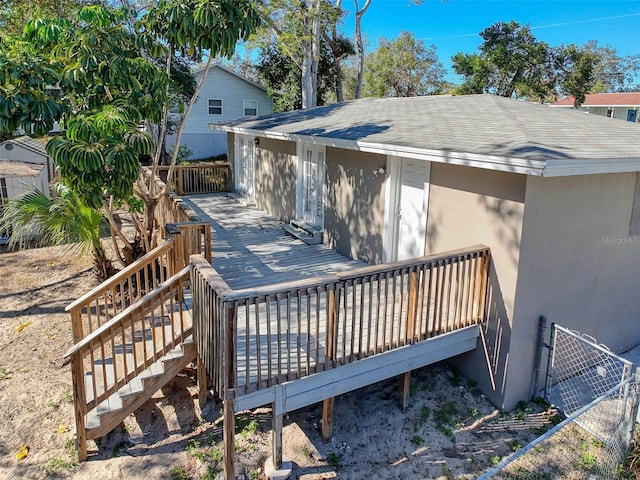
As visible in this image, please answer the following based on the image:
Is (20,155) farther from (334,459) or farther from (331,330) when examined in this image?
(334,459)

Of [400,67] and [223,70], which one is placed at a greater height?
[400,67]

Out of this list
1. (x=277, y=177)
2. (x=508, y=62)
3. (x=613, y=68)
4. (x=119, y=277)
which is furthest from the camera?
(x=613, y=68)

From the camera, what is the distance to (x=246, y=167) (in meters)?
14.7

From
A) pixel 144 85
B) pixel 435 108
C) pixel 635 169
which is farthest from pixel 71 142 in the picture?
pixel 635 169

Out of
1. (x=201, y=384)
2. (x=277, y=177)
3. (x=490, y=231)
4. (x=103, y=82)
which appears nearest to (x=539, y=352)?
(x=490, y=231)

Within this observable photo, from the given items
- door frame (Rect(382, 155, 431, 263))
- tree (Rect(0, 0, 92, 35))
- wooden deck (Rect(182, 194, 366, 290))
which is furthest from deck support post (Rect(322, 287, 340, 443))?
tree (Rect(0, 0, 92, 35))

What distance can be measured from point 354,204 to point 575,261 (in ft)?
12.4

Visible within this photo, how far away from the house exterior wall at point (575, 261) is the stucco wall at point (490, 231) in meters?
0.12

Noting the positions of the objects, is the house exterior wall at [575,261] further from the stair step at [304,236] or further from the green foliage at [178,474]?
the stair step at [304,236]

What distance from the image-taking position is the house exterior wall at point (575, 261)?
5.40m

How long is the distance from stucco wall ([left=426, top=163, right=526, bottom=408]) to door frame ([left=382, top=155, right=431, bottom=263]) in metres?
0.93

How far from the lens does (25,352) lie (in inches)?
269

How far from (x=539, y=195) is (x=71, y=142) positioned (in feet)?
19.0

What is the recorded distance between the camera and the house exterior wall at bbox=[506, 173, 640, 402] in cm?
540
